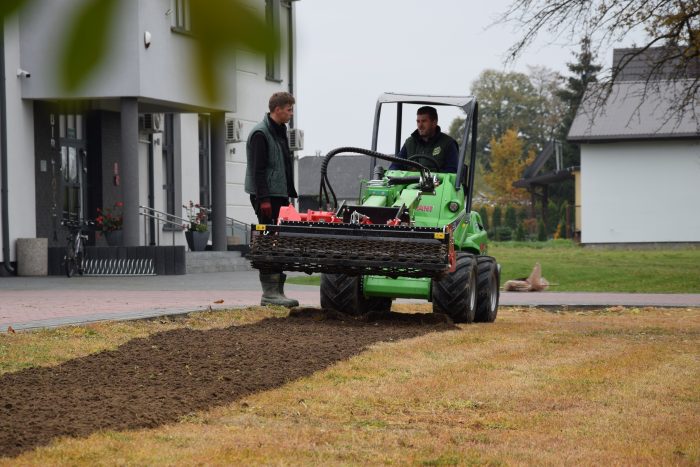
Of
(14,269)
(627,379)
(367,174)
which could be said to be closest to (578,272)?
(14,269)

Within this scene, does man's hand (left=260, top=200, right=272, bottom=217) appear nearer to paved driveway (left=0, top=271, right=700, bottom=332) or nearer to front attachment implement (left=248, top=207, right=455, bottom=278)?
front attachment implement (left=248, top=207, right=455, bottom=278)

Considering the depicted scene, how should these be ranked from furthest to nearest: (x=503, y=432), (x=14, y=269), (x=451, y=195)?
(x=14, y=269) → (x=451, y=195) → (x=503, y=432)

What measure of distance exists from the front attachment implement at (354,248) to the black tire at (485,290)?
1.39m

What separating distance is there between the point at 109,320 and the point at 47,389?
13.6 feet

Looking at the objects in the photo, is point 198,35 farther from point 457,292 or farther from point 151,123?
point 457,292

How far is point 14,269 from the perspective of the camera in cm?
2184

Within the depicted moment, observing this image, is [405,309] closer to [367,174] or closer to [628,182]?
[367,174]

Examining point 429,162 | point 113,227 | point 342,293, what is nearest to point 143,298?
point 342,293

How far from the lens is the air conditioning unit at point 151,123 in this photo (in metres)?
1.97

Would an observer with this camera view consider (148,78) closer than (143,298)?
Yes

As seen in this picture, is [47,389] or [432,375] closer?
[47,389]

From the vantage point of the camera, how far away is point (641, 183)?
1903 inches

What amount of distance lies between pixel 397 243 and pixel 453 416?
197 inches

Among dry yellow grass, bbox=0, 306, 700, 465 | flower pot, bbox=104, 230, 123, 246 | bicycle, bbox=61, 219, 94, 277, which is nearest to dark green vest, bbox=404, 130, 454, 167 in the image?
dry yellow grass, bbox=0, 306, 700, 465
